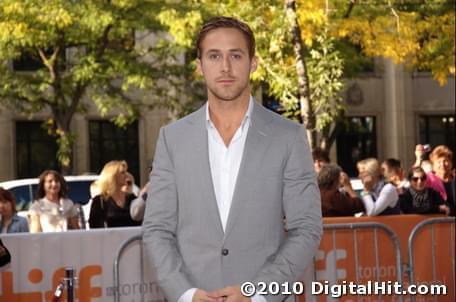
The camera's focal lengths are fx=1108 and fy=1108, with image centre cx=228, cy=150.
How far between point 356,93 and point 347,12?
59.0ft

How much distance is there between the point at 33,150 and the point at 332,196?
24429 millimetres

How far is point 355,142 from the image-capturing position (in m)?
39.2

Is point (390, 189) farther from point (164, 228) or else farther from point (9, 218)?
point (164, 228)

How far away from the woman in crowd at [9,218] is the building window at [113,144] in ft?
79.8

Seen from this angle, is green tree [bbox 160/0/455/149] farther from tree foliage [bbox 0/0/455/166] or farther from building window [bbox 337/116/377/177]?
building window [bbox 337/116/377/177]

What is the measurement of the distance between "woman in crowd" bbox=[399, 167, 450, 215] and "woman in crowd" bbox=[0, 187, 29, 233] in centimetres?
400

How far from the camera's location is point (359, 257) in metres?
9.60

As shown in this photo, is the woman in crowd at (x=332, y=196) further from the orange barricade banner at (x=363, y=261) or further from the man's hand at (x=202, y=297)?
the man's hand at (x=202, y=297)

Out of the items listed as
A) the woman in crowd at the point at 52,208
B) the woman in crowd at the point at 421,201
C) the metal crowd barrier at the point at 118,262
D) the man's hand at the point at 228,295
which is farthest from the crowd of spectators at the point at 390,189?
the man's hand at the point at 228,295

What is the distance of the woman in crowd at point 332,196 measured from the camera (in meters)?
10.5

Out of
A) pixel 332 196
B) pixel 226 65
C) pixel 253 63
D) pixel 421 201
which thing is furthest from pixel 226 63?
pixel 421 201

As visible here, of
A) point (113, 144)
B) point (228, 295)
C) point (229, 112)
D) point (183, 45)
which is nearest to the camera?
point (228, 295)

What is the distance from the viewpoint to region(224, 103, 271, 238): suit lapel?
4.25m

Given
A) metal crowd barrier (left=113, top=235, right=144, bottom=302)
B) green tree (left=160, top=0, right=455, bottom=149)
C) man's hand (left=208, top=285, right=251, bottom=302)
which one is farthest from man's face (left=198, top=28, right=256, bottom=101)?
→ green tree (left=160, top=0, right=455, bottom=149)
